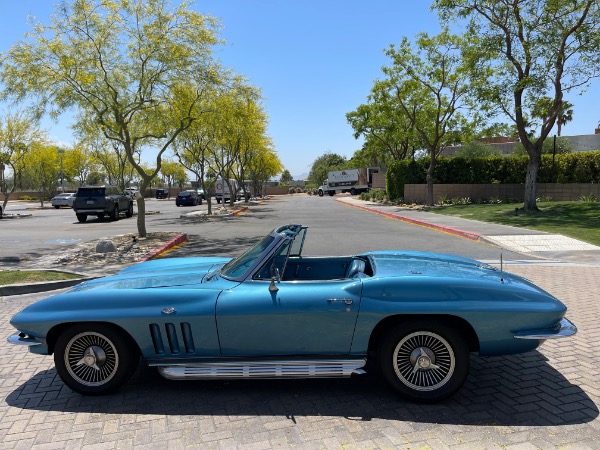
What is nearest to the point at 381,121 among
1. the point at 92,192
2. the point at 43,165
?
the point at 92,192

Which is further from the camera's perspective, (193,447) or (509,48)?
(509,48)

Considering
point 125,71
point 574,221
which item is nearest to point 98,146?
point 125,71

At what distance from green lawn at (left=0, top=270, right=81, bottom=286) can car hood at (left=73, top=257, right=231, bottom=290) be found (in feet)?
14.5

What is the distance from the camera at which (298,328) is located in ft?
11.4

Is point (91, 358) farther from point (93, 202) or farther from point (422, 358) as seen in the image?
point (93, 202)

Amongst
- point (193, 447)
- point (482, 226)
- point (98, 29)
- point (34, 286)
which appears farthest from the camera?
point (482, 226)

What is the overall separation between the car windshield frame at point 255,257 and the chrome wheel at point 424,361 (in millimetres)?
1226

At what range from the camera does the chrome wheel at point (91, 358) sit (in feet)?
12.0

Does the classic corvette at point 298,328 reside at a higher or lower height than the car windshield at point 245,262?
lower

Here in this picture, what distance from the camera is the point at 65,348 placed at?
3656mm

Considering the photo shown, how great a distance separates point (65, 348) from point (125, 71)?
11.5 m

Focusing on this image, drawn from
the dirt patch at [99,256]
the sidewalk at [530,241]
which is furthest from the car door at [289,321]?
the sidewalk at [530,241]

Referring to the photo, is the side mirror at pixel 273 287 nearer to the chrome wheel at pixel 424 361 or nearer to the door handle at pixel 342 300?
the door handle at pixel 342 300

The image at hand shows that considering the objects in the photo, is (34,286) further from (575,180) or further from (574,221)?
(575,180)
